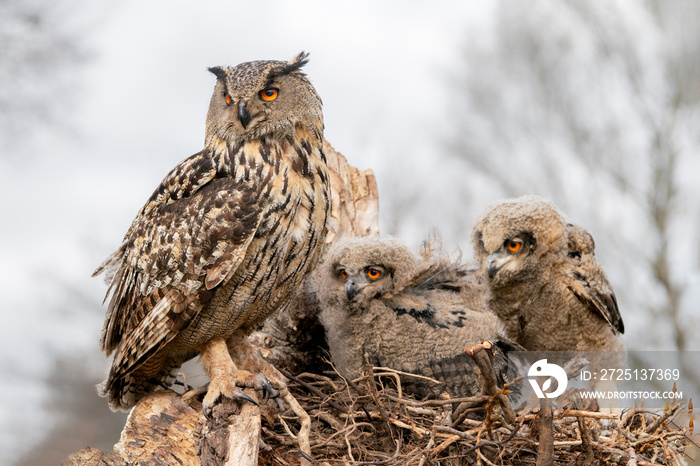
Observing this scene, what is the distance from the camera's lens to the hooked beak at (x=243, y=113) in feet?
8.97

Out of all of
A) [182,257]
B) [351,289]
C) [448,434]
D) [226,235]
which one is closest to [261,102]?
[226,235]

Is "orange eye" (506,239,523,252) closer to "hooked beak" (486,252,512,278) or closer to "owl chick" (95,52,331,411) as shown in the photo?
"hooked beak" (486,252,512,278)

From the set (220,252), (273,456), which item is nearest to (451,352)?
(273,456)

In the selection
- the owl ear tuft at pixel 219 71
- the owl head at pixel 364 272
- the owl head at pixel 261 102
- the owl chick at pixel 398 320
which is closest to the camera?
the owl head at pixel 261 102

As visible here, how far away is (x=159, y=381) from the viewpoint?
10.1 feet

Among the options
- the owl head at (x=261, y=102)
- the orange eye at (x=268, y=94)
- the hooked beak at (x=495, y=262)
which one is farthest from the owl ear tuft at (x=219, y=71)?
the hooked beak at (x=495, y=262)

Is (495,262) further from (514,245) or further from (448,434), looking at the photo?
(448,434)

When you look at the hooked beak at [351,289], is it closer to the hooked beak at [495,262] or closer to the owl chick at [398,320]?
the owl chick at [398,320]

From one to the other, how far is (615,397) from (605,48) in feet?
18.0

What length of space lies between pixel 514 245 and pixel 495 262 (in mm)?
127

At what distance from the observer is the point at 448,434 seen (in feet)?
8.48

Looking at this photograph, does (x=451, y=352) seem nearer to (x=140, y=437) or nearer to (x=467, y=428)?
(x=467, y=428)

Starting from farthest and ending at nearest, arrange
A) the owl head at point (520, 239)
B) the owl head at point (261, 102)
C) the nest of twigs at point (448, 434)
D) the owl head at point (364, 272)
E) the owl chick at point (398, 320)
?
the owl head at point (520, 239)
the owl head at point (364, 272)
the owl chick at point (398, 320)
the owl head at point (261, 102)
the nest of twigs at point (448, 434)

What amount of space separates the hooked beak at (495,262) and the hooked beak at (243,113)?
1.39 m
